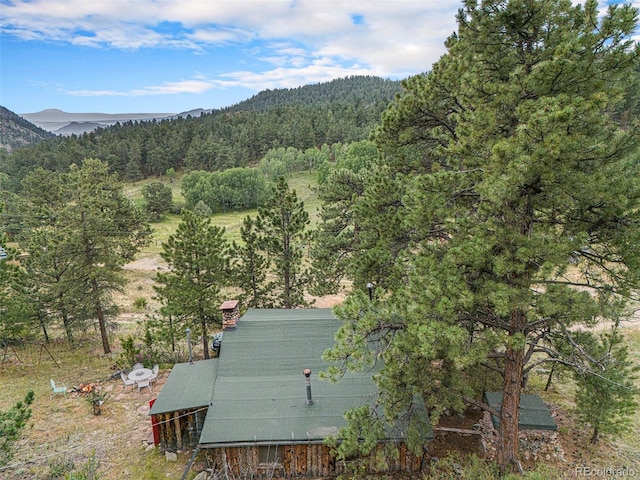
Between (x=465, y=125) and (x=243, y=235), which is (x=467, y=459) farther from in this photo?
(x=243, y=235)

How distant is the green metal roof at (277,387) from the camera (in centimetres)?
880

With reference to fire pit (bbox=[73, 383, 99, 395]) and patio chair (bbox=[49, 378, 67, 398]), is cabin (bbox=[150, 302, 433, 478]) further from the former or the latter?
patio chair (bbox=[49, 378, 67, 398])

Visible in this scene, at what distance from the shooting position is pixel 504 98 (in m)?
6.54

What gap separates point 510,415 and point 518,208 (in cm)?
421

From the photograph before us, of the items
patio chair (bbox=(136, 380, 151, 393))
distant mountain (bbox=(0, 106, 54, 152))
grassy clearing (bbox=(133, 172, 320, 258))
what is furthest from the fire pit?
distant mountain (bbox=(0, 106, 54, 152))

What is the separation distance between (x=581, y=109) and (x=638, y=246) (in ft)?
7.58

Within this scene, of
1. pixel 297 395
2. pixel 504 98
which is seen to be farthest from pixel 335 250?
pixel 504 98

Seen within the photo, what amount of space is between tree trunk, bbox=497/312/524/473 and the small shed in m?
→ 6.76

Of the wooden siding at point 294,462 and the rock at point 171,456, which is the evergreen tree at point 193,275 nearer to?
the rock at point 171,456

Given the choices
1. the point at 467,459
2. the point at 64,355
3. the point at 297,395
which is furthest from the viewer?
the point at 64,355

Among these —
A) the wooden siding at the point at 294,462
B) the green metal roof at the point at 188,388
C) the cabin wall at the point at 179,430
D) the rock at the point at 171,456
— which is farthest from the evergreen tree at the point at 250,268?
the wooden siding at the point at 294,462

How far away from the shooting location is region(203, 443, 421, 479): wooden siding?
911cm

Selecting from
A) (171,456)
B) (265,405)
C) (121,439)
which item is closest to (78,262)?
(121,439)

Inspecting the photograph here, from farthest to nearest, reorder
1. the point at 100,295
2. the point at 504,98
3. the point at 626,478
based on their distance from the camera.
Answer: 1. the point at 100,295
2. the point at 626,478
3. the point at 504,98
